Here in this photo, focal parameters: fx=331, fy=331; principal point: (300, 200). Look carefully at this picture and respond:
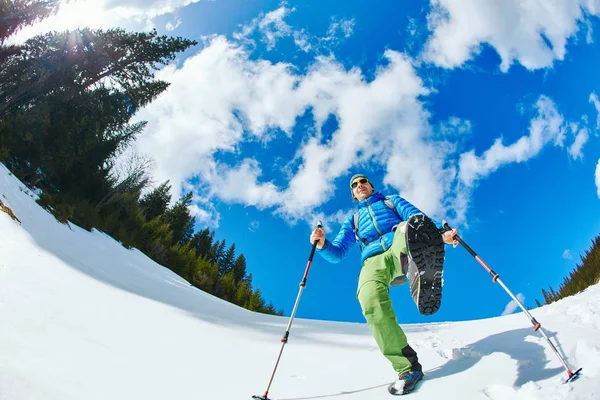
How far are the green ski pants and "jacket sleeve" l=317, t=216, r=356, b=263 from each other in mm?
552

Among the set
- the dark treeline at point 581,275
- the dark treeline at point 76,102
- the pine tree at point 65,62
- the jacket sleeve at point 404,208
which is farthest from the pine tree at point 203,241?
the jacket sleeve at point 404,208

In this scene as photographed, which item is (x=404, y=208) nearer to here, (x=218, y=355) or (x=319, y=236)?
(x=319, y=236)

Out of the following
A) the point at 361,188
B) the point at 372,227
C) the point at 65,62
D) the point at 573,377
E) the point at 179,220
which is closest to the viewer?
the point at 573,377

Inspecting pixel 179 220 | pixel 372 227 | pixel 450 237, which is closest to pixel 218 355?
pixel 372 227

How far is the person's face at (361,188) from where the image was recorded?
3953 mm

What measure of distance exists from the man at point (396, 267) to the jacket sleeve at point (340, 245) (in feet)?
0.09

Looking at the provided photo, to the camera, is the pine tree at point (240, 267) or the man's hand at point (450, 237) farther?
the pine tree at point (240, 267)

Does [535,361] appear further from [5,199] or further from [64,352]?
[5,199]

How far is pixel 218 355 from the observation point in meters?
3.16

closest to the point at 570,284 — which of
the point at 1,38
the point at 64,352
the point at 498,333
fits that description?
the point at 498,333

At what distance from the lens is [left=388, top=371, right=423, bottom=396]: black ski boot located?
2.30 m

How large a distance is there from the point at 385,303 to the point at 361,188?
61.4 inches

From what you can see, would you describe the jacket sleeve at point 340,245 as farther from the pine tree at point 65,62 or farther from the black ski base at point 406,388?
the pine tree at point 65,62

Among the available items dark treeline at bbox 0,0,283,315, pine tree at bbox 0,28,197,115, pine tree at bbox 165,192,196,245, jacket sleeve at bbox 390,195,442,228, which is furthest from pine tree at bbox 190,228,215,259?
jacket sleeve at bbox 390,195,442,228
